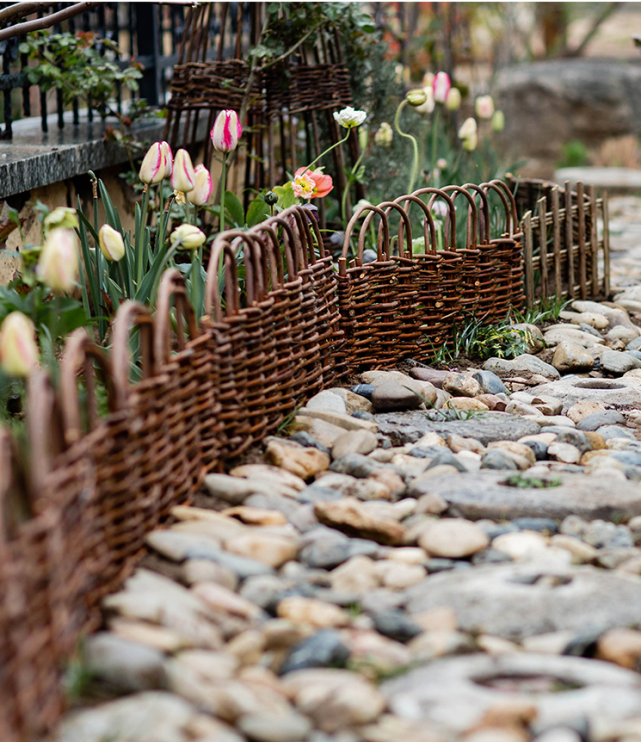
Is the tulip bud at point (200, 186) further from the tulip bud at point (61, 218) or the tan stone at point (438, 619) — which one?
the tan stone at point (438, 619)

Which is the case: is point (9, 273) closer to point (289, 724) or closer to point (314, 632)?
point (314, 632)

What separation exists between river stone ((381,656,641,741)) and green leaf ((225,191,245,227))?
2.52 metres

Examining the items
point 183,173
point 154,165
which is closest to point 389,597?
point 183,173

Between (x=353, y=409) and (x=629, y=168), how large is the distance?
8.22m

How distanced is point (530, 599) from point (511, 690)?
245 millimetres

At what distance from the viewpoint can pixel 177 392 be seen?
1.91 metres

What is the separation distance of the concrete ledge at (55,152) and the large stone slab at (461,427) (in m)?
1.60

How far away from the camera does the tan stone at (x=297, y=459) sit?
2309mm

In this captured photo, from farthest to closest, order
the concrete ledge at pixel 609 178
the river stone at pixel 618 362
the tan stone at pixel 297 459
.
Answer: the concrete ledge at pixel 609 178 → the river stone at pixel 618 362 → the tan stone at pixel 297 459

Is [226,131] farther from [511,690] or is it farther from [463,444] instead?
[511,690]

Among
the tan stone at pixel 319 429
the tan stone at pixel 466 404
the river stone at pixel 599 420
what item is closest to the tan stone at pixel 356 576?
the tan stone at pixel 319 429

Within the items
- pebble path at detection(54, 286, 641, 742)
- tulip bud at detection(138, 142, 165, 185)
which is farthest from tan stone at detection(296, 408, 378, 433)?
tulip bud at detection(138, 142, 165, 185)

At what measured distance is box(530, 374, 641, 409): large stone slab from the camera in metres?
3.01

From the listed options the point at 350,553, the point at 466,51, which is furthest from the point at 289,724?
the point at 466,51
